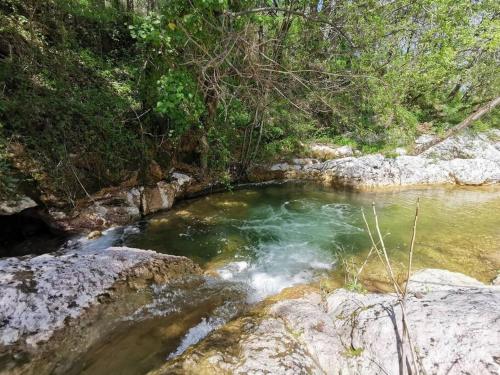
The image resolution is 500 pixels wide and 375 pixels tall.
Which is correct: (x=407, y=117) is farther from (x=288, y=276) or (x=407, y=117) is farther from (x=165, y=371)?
(x=165, y=371)

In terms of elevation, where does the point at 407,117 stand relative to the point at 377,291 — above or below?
above

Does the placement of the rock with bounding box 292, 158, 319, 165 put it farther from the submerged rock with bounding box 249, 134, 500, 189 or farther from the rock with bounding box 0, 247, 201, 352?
the rock with bounding box 0, 247, 201, 352

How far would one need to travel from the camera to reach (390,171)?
10141 millimetres

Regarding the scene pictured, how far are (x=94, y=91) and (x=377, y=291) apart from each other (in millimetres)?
6860

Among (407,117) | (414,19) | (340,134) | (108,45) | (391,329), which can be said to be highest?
(414,19)

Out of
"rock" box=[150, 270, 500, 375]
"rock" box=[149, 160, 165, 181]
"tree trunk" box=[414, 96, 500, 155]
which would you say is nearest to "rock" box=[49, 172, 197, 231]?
"rock" box=[149, 160, 165, 181]

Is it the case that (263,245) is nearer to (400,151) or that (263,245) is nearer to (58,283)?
(58,283)

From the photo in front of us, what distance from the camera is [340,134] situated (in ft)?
39.7

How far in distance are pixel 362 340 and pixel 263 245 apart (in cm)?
318

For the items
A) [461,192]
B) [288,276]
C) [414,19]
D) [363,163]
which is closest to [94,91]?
[288,276]

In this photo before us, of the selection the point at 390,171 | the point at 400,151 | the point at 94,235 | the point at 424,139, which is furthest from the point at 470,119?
the point at 94,235

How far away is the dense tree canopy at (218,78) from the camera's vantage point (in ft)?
15.3

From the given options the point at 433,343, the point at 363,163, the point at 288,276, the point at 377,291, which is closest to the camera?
the point at 433,343

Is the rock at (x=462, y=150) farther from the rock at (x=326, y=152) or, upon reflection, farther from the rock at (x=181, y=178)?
the rock at (x=181, y=178)
